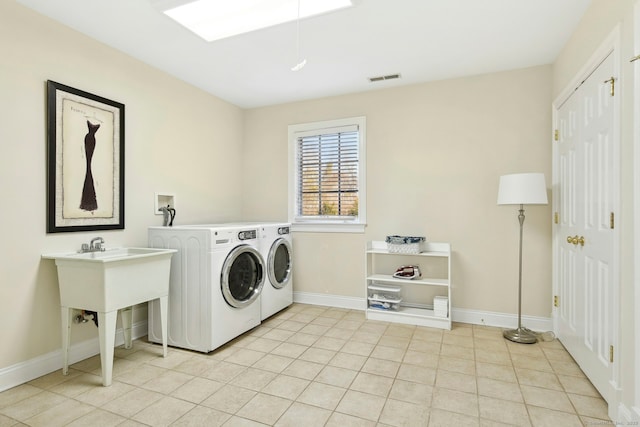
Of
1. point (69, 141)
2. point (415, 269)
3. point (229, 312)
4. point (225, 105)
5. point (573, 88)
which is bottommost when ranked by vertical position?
point (229, 312)

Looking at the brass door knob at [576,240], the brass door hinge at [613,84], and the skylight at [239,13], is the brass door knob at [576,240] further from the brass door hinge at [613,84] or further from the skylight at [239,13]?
the skylight at [239,13]

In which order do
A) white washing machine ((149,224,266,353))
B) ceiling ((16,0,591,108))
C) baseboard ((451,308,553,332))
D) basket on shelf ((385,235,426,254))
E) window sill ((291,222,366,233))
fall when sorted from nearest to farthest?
ceiling ((16,0,591,108))
white washing machine ((149,224,266,353))
baseboard ((451,308,553,332))
basket on shelf ((385,235,426,254))
window sill ((291,222,366,233))

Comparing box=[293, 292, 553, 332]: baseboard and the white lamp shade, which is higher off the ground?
the white lamp shade

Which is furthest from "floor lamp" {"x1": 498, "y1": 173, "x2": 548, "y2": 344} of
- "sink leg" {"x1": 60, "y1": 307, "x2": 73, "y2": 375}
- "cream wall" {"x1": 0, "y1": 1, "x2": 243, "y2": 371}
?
"sink leg" {"x1": 60, "y1": 307, "x2": 73, "y2": 375}

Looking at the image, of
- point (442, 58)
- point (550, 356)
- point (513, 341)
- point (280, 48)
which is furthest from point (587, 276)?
point (280, 48)

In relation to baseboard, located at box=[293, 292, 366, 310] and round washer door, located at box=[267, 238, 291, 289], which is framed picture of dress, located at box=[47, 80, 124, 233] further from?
baseboard, located at box=[293, 292, 366, 310]

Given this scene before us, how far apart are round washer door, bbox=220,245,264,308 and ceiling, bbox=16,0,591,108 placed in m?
1.70

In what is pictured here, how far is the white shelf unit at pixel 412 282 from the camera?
3.16 meters

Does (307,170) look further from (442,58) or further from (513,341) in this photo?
(513,341)

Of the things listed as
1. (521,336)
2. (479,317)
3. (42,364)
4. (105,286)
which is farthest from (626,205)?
(42,364)

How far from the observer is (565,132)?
2.62 metres

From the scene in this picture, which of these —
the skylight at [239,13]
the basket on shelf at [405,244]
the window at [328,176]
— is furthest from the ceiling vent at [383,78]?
the basket on shelf at [405,244]

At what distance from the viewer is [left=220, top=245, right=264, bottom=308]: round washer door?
2672 mm

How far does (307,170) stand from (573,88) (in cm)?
263
